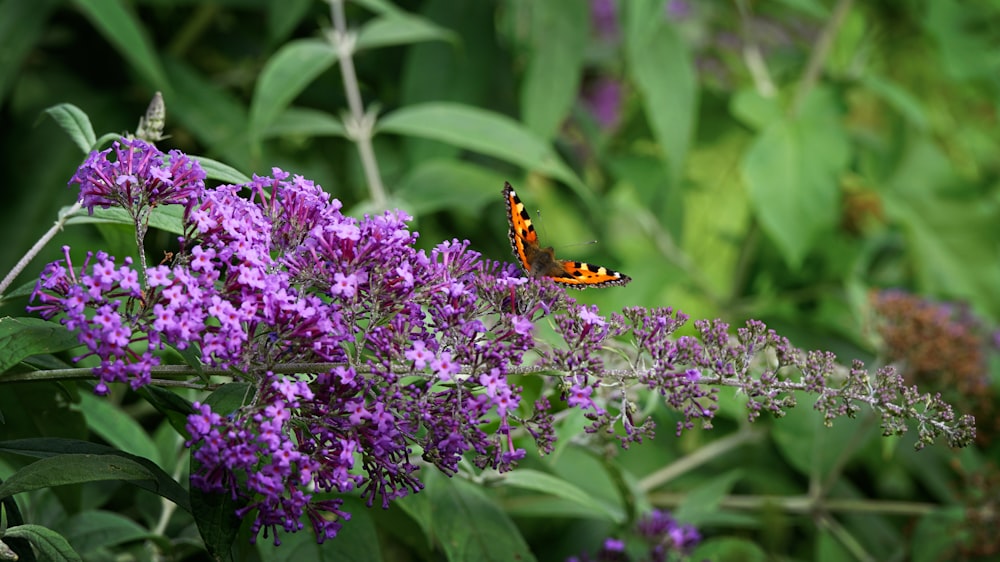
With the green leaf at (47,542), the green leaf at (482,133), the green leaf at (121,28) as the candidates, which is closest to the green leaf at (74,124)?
the green leaf at (47,542)

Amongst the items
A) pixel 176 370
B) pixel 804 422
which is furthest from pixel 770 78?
pixel 176 370

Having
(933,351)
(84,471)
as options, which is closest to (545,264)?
(84,471)

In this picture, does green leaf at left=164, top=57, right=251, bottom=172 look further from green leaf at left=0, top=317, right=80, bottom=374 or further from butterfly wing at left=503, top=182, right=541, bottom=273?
green leaf at left=0, top=317, right=80, bottom=374

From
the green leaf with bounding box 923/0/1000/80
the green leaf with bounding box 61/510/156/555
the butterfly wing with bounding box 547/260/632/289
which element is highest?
the green leaf with bounding box 923/0/1000/80

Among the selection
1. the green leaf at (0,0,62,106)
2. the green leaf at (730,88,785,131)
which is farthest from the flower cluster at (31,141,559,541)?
the green leaf at (730,88,785,131)

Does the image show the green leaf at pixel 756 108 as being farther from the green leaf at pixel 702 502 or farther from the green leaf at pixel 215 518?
the green leaf at pixel 215 518

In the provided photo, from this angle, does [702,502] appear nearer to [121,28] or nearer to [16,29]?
[121,28]

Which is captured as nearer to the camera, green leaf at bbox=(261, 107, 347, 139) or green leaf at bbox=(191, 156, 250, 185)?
green leaf at bbox=(191, 156, 250, 185)

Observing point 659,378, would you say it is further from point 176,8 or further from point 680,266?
point 176,8
